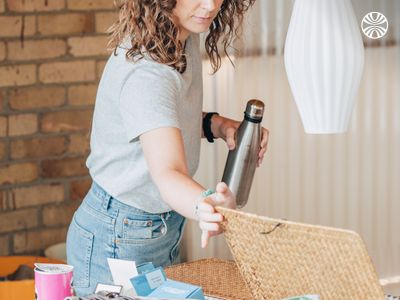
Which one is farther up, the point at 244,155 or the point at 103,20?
the point at 103,20

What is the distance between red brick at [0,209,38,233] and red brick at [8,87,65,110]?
40 cm

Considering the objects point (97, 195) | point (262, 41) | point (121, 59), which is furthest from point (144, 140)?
point (262, 41)

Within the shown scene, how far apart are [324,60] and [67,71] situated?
218cm

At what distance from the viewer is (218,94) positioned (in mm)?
3869

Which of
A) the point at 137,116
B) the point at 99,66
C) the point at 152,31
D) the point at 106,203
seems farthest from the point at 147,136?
the point at 99,66

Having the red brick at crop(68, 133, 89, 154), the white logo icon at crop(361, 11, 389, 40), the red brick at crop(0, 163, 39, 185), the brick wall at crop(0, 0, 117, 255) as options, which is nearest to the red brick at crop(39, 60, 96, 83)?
the brick wall at crop(0, 0, 117, 255)

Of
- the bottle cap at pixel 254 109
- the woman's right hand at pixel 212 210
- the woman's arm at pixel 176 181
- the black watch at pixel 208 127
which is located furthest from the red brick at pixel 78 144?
the woman's right hand at pixel 212 210

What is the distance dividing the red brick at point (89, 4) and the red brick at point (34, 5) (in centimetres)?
4

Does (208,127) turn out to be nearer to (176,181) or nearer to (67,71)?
(176,181)

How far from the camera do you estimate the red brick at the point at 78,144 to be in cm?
376

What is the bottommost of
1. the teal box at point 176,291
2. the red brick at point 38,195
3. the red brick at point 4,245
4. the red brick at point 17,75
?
the red brick at point 4,245

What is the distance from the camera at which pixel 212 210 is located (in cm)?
159

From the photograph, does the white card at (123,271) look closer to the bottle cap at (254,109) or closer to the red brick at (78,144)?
the bottle cap at (254,109)

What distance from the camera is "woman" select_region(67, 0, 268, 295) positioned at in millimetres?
1809
